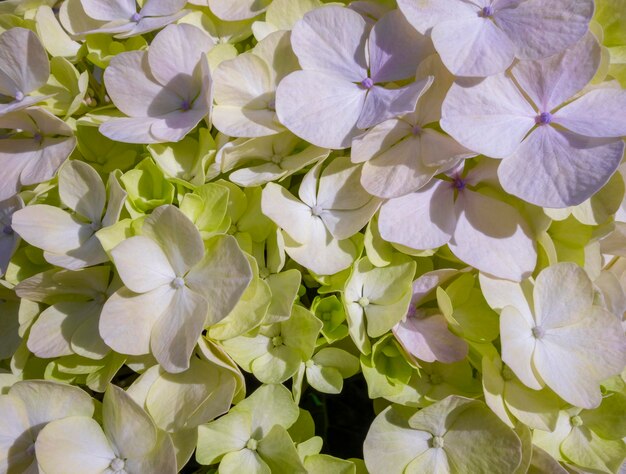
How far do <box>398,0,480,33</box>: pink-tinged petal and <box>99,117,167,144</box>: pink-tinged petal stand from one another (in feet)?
0.74

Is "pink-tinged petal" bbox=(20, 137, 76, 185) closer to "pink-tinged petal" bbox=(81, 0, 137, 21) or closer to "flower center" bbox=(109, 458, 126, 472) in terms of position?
"pink-tinged petal" bbox=(81, 0, 137, 21)

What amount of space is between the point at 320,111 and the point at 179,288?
18 cm

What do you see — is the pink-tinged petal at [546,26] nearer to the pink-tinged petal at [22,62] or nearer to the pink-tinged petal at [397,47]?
the pink-tinged petal at [397,47]

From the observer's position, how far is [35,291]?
58 cm

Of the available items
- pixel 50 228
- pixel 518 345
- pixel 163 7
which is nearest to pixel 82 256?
pixel 50 228

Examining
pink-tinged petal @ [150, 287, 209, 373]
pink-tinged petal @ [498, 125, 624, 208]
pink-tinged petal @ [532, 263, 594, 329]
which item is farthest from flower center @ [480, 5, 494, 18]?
pink-tinged petal @ [150, 287, 209, 373]

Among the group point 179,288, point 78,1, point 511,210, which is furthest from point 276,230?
point 78,1

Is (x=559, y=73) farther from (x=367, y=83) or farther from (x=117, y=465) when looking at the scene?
(x=117, y=465)

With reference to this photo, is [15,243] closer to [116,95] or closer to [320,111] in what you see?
[116,95]

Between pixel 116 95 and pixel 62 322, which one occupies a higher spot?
pixel 116 95

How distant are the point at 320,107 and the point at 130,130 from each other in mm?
A: 161

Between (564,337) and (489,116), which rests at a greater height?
(489,116)

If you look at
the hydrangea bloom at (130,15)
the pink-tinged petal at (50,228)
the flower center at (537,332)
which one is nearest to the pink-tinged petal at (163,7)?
the hydrangea bloom at (130,15)

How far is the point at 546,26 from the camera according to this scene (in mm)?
534
